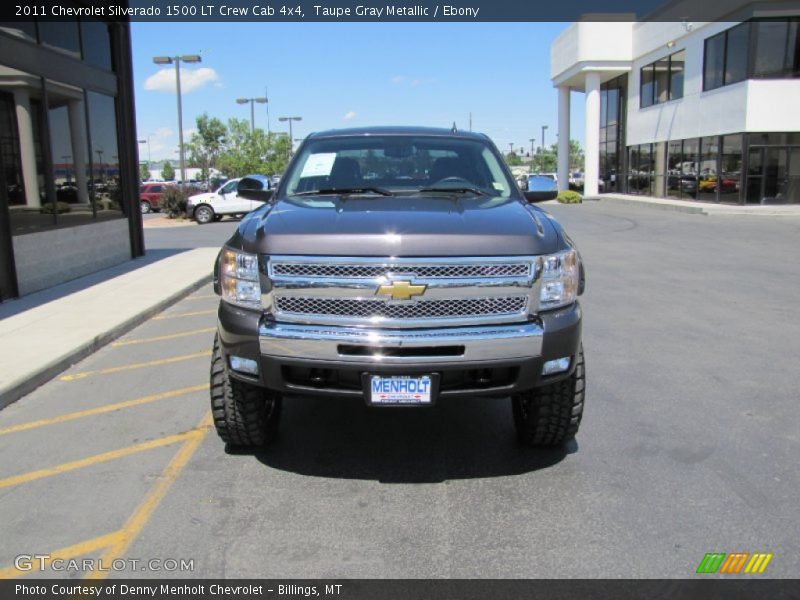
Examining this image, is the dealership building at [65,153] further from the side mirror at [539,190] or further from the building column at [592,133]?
the building column at [592,133]

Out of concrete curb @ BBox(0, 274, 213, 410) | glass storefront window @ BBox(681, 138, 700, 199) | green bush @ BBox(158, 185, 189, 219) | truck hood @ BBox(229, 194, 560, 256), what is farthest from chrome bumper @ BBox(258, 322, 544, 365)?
glass storefront window @ BBox(681, 138, 700, 199)

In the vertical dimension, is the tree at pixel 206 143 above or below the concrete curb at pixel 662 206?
above

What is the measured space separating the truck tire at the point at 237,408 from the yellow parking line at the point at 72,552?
2.89ft

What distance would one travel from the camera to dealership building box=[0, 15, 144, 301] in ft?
30.6

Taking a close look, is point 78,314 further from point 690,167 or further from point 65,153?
point 690,167

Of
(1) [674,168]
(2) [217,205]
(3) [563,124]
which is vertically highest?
(3) [563,124]

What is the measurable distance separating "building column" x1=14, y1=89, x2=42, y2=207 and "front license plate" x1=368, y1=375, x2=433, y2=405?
8151 millimetres

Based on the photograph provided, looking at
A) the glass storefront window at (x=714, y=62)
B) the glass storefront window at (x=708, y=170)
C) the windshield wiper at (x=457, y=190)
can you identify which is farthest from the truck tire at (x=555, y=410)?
the glass storefront window at (x=714, y=62)

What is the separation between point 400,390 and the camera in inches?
138

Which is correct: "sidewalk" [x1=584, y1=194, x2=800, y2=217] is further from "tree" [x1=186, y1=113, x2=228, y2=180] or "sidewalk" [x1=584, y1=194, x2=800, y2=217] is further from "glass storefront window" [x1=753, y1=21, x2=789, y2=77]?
"tree" [x1=186, y1=113, x2=228, y2=180]

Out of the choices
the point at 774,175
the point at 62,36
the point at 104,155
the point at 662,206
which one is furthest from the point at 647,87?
the point at 62,36

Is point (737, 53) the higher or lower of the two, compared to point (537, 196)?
higher

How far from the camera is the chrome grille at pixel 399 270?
11.5 ft

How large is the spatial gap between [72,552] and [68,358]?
3.56 metres
